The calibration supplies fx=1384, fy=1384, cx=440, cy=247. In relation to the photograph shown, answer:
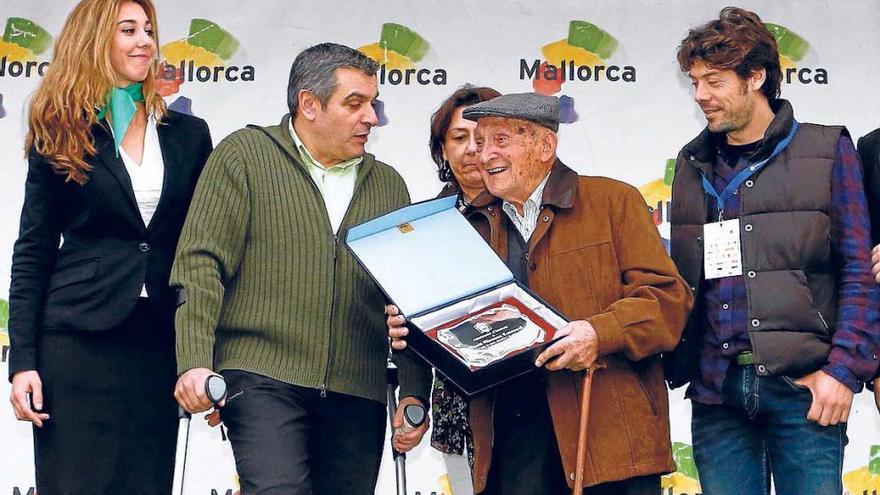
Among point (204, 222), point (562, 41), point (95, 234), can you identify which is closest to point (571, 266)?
point (204, 222)

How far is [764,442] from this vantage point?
3.38 metres

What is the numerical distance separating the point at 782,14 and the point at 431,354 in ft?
7.28

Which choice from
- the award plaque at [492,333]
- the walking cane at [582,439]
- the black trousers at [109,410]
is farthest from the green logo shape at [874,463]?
the black trousers at [109,410]

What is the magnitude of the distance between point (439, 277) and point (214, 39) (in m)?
1.86

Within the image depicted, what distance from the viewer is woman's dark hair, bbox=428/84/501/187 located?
416 centimetres

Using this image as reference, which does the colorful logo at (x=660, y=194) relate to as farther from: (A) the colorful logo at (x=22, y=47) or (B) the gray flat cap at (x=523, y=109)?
(A) the colorful logo at (x=22, y=47)

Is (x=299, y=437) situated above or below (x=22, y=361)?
below

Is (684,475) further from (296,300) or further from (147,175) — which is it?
(147,175)

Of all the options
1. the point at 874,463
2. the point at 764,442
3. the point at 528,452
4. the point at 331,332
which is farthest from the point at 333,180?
the point at 874,463

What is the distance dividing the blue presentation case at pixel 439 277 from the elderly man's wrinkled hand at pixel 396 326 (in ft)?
0.07

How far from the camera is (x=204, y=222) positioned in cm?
329

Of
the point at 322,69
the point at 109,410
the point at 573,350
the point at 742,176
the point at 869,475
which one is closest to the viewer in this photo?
the point at 573,350

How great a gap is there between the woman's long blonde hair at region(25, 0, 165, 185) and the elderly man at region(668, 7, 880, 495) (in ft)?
4.69

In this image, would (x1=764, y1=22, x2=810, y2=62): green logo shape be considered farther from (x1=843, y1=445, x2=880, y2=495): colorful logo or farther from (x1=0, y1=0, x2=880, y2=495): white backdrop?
(x1=843, y1=445, x2=880, y2=495): colorful logo
